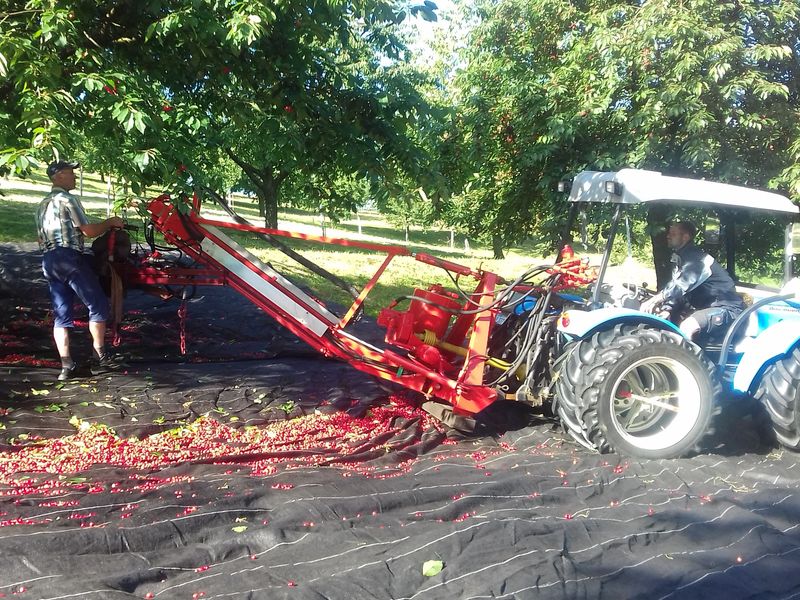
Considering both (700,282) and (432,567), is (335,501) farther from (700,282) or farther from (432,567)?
(700,282)

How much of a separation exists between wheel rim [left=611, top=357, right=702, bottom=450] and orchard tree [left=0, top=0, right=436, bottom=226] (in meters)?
2.54

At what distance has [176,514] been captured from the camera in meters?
3.06

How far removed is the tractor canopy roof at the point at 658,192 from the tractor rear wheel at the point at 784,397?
1.08 meters

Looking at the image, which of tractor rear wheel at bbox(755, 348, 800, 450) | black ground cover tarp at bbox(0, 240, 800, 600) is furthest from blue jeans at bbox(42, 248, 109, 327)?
tractor rear wheel at bbox(755, 348, 800, 450)

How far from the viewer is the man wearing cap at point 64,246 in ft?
16.8

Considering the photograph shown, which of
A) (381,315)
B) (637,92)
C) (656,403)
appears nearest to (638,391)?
(656,403)

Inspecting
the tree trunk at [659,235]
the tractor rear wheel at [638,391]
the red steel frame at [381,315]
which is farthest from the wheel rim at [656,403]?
A: the tree trunk at [659,235]

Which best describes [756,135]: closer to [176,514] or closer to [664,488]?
[664,488]

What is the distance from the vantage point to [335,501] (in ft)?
10.8

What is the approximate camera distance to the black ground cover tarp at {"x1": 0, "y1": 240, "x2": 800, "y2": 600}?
2650 millimetres

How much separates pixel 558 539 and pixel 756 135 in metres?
7.03

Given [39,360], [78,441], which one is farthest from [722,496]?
[39,360]

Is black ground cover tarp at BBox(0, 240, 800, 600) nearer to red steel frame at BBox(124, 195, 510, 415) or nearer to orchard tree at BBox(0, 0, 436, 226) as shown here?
red steel frame at BBox(124, 195, 510, 415)

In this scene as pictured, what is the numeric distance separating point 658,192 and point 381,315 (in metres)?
2.06
